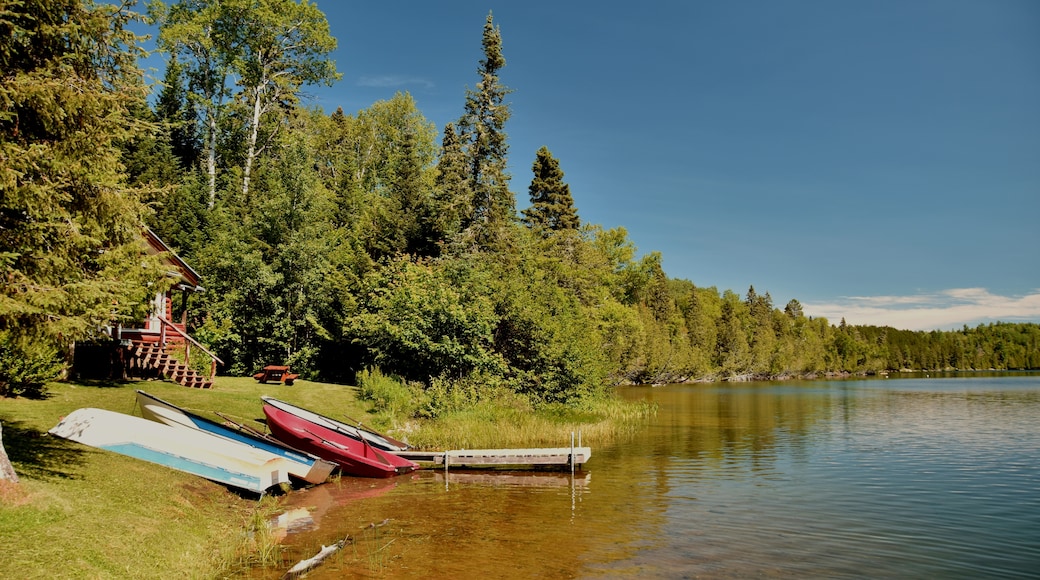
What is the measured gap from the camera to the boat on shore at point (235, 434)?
1611 centimetres

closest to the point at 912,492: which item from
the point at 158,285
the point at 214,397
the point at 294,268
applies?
the point at 158,285

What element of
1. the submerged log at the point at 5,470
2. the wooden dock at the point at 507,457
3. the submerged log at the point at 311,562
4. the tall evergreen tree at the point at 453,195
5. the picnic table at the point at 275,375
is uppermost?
the tall evergreen tree at the point at 453,195

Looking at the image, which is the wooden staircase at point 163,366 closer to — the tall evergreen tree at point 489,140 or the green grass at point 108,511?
the green grass at point 108,511

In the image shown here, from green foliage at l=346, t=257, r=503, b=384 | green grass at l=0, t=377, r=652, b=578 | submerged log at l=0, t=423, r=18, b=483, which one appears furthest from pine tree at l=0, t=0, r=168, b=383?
green foliage at l=346, t=257, r=503, b=384

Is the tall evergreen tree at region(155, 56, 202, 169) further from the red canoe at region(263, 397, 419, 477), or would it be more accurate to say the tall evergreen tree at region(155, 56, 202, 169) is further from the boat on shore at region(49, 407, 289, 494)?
the boat on shore at region(49, 407, 289, 494)

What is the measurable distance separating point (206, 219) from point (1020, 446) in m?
45.7

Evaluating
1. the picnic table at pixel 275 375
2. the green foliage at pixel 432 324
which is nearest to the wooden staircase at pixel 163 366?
the picnic table at pixel 275 375

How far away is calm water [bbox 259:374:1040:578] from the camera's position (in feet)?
38.1

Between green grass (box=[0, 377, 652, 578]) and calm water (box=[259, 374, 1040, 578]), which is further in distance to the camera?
calm water (box=[259, 374, 1040, 578])

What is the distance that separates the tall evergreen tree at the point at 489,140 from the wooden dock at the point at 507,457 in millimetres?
20053

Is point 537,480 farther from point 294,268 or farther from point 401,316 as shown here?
point 294,268

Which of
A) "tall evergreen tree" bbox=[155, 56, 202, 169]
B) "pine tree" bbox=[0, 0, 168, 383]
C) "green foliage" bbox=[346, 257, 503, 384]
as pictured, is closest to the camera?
"pine tree" bbox=[0, 0, 168, 383]

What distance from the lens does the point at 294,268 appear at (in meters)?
33.8

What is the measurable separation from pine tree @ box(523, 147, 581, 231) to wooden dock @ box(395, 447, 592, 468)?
3854 centimetres
